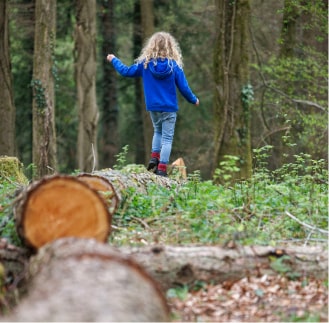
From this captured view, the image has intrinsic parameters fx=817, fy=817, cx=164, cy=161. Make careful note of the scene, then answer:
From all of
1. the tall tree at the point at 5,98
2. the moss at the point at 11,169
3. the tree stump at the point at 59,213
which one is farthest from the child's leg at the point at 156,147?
the tall tree at the point at 5,98

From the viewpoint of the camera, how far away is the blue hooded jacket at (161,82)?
1143 centimetres

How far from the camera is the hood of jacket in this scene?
11.4 meters

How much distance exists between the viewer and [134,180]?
10.3 metres

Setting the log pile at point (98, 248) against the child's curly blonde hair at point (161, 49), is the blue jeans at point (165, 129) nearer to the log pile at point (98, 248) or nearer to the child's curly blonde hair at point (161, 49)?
the child's curly blonde hair at point (161, 49)

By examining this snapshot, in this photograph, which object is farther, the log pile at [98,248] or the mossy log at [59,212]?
the mossy log at [59,212]

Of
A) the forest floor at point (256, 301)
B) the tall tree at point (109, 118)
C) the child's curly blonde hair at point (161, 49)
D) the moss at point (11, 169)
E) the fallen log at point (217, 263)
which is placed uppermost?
the child's curly blonde hair at point (161, 49)

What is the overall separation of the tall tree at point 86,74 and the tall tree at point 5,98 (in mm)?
3498

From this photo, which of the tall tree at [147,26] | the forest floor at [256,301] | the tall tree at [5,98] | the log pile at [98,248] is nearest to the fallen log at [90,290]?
the log pile at [98,248]

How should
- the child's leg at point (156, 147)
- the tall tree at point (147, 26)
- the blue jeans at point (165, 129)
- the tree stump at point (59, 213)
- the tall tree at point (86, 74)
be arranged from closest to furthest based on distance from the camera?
1. the tree stump at point (59, 213)
2. the blue jeans at point (165, 129)
3. the child's leg at point (156, 147)
4. the tall tree at point (86, 74)
5. the tall tree at point (147, 26)

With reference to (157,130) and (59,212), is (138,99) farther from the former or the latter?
(59,212)

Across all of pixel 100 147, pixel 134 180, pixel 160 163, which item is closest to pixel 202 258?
pixel 134 180

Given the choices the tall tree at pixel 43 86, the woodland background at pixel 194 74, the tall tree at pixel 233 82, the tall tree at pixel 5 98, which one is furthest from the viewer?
the woodland background at pixel 194 74

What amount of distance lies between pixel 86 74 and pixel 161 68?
12.9 m

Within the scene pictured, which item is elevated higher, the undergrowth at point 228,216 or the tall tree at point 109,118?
the undergrowth at point 228,216
